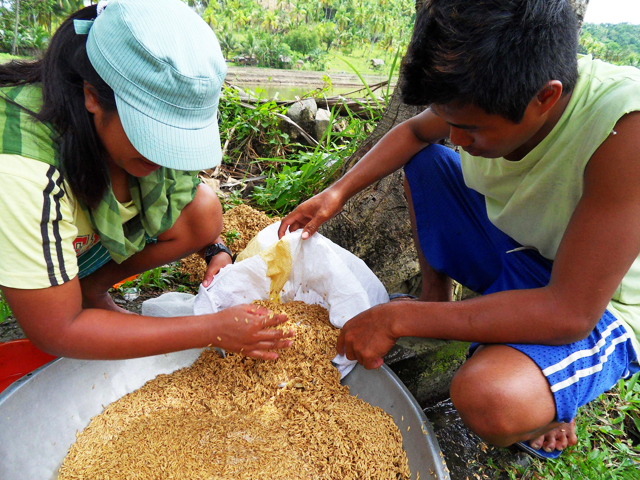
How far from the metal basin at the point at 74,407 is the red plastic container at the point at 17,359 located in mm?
253

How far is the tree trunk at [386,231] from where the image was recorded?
1.97m

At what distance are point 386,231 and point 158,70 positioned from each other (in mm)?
1266

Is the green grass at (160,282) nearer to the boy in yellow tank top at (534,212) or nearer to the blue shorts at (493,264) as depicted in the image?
the boy in yellow tank top at (534,212)

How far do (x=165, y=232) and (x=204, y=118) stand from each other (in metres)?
0.70

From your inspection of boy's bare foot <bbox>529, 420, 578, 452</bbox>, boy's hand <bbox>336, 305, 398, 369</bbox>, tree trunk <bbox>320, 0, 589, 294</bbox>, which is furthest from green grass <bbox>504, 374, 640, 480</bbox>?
tree trunk <bbox>320, 0, 589, 294</bbox>

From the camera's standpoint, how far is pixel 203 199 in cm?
168

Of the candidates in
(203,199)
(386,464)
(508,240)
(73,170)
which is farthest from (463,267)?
(73,170)

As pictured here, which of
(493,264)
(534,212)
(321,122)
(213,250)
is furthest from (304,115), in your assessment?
(534,212)

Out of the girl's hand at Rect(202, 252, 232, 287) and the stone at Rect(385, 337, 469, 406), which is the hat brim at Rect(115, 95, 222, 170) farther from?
the stone at Rect(385, 337, 469, 406)

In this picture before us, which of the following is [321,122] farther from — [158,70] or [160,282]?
[158,70]

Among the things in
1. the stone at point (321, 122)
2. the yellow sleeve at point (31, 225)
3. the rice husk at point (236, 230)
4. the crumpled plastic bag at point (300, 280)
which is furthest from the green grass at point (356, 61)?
the yellow sleeve at point (31, 225)

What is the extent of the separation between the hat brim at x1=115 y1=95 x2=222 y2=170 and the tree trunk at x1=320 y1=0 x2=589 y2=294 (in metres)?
1.06

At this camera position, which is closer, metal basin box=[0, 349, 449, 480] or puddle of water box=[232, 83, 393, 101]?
metal basin box=[0, 349, 449, 480]

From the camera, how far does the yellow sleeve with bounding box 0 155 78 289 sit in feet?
3.15
